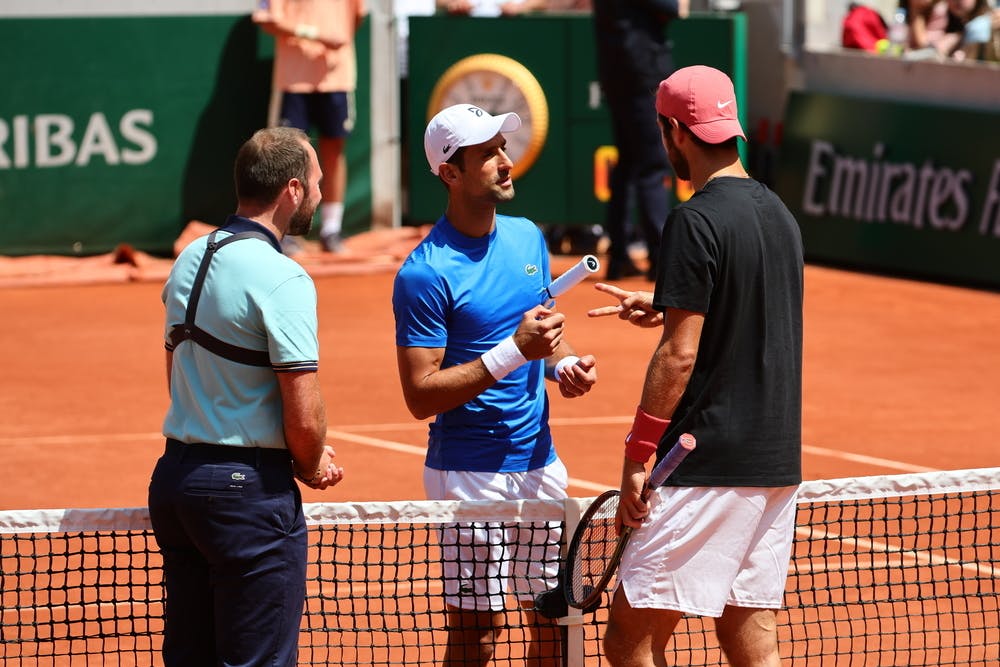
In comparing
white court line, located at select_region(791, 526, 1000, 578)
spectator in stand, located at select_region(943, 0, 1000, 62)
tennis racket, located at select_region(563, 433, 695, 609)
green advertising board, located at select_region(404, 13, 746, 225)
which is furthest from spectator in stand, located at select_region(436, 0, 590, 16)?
tennis racket, located at select_region(563, 433, 695, 609)

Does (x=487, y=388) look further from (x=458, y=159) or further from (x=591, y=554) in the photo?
(x=458, y=159)

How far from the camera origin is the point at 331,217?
48.7 ft

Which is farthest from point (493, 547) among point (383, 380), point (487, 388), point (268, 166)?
point (383, 380)

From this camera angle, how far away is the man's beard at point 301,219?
4250mm

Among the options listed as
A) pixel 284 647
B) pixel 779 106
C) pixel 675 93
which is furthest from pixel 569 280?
pixel 779 106

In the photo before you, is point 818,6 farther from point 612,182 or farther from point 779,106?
point 612,182

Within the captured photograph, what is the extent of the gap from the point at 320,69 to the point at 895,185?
200 inches

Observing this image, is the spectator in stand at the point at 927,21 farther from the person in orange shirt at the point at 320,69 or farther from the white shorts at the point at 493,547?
the white shorts at the point at 493,547

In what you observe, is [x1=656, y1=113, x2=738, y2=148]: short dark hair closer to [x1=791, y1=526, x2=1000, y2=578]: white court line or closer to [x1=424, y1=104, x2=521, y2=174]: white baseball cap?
Result: [x1=424, y1=104, x2=521, y2=174]: white baseball cap

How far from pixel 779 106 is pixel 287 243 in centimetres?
510

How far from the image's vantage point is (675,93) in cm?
421

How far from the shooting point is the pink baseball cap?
13.8ft

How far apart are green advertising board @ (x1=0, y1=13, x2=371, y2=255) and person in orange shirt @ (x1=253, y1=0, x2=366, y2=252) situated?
64cm

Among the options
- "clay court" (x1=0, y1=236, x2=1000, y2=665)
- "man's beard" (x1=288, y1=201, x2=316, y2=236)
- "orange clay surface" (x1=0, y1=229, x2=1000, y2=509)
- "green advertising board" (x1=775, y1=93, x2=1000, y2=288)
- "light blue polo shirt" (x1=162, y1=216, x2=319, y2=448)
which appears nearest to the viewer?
"light blue polo shirt" (x1=162, y1=216, x2=319, y2=448)
